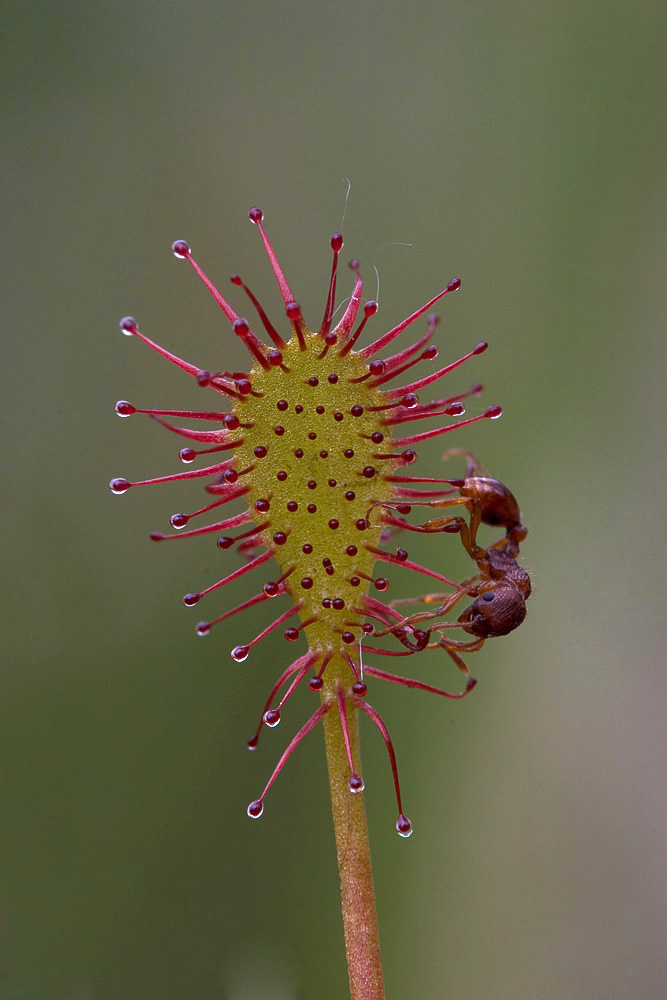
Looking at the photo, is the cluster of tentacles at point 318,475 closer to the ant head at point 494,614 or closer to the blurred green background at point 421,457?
the ant head at point 494,614

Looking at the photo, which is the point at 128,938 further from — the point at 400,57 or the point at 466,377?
the point at 400,57

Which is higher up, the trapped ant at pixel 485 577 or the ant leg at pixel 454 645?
the trapped ant at pixel 485 577

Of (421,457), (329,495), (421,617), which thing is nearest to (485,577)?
(421,617)

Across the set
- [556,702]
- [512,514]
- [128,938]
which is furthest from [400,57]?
[128,938]

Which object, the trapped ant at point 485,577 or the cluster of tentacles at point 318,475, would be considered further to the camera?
the trapped ant at point 485,577

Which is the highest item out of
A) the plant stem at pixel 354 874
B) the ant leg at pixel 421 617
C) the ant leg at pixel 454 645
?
the ant leg at pixel 421 617

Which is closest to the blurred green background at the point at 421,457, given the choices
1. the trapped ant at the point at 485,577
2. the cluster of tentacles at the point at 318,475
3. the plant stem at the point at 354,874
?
the trapped ant at the point at 485,577

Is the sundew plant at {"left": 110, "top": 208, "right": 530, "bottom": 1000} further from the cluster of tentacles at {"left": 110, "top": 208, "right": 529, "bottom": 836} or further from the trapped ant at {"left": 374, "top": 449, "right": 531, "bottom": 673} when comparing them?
the trapped ant at {"left": 374, "top": 449, "right": 531, "bottom": 673}

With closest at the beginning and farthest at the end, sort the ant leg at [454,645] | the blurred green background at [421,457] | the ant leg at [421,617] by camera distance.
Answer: the ant leg at [421,617] → the ant leg at [454,645] → the blurred green background at [421,457]
